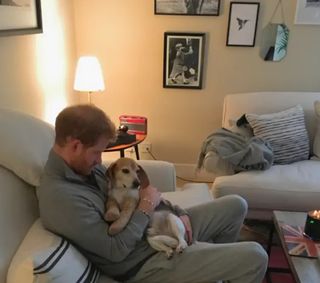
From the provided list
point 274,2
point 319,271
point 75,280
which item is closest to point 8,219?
point 75,280

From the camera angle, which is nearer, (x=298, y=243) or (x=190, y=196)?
(x=298, y=243)

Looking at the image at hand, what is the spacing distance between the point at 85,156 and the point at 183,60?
1832 mm

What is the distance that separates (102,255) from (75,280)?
0.14 meters

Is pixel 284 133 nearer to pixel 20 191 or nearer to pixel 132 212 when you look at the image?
pixel 132 212

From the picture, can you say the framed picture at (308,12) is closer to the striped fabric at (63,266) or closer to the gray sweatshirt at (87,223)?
the gray sweatshirt at (87,223)

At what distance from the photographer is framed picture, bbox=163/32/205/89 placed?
2.79m

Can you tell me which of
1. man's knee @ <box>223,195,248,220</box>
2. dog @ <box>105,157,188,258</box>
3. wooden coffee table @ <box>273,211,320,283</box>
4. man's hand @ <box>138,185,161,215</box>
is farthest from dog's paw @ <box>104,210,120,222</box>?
wooden coffee table @ <box>273,211,320,283</box>

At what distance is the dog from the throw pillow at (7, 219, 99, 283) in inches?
6.3

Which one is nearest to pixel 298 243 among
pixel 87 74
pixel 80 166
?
pixel 80 166

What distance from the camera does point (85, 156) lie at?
3.98 feet

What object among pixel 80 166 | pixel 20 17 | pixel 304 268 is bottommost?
pixel 304 268

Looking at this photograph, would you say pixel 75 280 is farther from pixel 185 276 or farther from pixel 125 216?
pixel 185 276

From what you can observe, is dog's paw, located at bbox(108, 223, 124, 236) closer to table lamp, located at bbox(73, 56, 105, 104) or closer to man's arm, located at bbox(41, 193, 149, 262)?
man's arm, located at bbox(41, 193, 149, 262)

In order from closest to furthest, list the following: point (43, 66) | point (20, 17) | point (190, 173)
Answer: point (20, 17) < point (43, 66) < point (190, 173)
